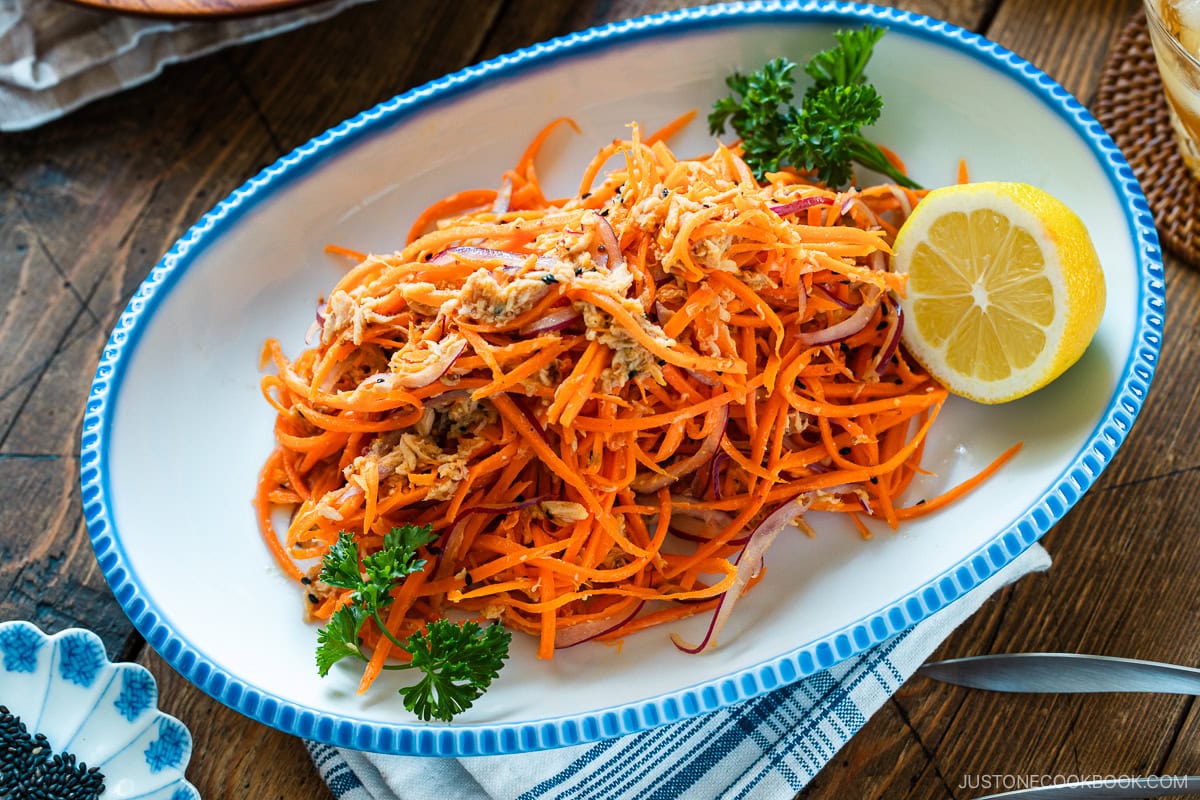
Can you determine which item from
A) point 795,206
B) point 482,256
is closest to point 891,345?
point 795,206

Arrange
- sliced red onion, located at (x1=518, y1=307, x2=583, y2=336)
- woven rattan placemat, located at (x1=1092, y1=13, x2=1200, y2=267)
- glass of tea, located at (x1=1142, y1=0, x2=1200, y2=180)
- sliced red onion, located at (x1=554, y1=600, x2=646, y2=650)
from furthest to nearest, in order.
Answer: woven rattan placemat, located at (x1=1092, y1=13, x2=1200, y2=267)
glass of tea, located at (x1=1142, y1=0, x2=1200, y2=180)
sliced red onion, located at (x1=554, y1=600, x2=646, y2=650)
sliced red onion, located at (x1=518, y1=307, x2=583, y2=336)

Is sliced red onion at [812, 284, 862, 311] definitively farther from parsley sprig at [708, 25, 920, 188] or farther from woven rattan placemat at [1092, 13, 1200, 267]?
woven rattan placemat at [1092, 13, 1200, 267]

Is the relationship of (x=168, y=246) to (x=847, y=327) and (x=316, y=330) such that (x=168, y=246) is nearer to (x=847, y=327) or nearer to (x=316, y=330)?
(x=316, y=330)

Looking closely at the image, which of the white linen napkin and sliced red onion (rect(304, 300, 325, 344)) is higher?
the white linen napkin

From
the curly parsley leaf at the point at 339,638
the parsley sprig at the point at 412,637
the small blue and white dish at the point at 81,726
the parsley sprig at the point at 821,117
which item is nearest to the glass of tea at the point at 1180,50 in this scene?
the parsley sprig at the point at 821,117

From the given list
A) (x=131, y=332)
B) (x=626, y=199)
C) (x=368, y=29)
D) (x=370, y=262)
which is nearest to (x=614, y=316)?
(x=626, y=199)

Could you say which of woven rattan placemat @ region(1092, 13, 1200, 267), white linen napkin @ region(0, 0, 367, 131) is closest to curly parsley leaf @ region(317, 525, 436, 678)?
white linen napkin @ region(0, 0, 367, 131)

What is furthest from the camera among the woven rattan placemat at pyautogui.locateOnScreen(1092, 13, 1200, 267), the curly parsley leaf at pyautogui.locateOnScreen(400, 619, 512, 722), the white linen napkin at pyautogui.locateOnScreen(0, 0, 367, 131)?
the white linen napkin at pyautogui.locateOnScreen(0, 0, 367, 131)
